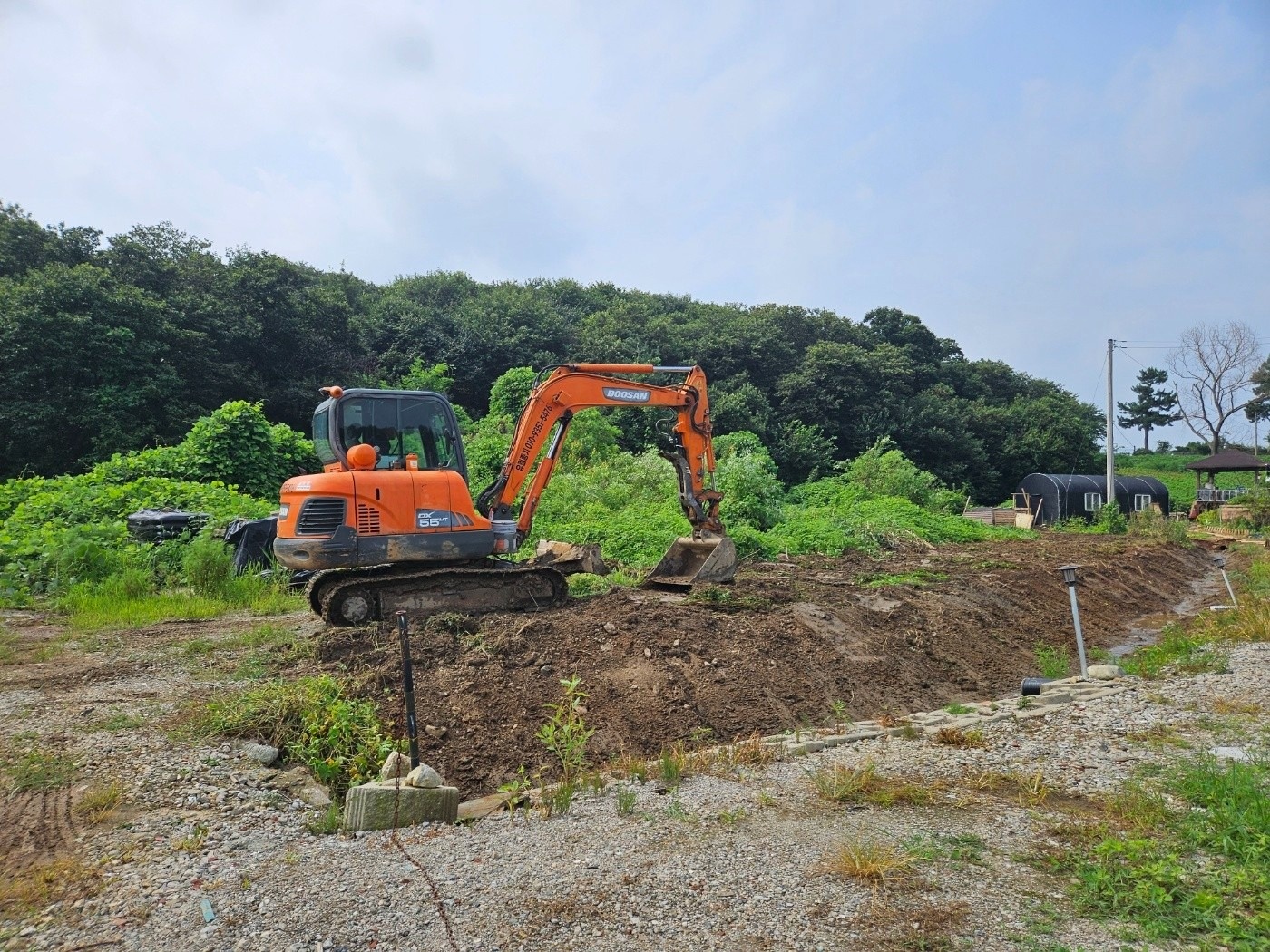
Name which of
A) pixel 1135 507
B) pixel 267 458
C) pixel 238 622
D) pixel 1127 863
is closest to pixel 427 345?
pixel 267 458

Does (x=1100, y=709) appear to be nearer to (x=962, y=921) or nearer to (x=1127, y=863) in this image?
(x=1127, y=863)

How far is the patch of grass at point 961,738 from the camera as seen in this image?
600 cm

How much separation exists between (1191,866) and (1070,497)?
2967 centimetres

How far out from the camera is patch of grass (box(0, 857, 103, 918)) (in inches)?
141

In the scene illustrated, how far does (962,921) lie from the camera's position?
3430mm

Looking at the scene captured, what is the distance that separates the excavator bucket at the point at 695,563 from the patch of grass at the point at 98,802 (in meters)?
7.09

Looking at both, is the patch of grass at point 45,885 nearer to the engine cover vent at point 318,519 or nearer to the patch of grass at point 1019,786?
the patch of grass at point 1019,786

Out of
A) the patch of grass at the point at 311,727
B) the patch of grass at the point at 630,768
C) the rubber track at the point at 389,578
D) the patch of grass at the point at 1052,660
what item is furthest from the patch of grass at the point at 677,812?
the patch of grass at the point at 1052,660

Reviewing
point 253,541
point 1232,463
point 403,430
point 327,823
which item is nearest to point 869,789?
point 327,823

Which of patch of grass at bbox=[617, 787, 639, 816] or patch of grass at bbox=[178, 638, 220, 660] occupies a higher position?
patch of grass at bbox=[178, 638, 220, 660]

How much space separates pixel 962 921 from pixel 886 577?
10.2 metres

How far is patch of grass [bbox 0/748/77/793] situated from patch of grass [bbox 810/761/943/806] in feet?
14.4

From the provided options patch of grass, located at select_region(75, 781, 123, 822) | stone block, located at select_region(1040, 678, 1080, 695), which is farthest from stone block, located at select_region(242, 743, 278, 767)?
stone block, located at select_region(1040, 678, 1080, 695)

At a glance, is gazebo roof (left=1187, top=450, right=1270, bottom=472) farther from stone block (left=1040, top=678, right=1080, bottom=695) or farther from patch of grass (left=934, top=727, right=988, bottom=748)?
patch of grass (left=934, top=727, right=988, bottom=748)
